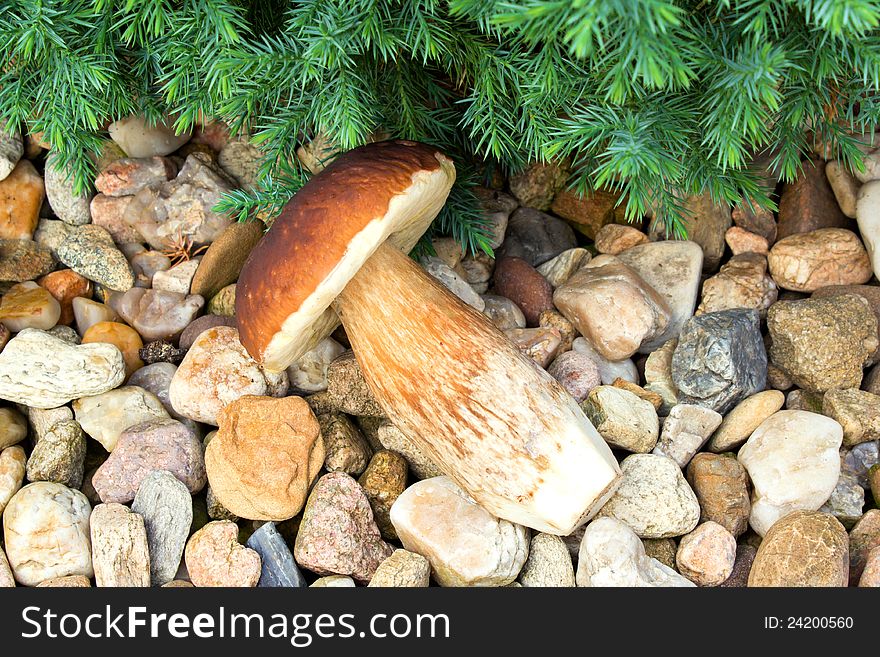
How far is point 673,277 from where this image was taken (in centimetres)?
235

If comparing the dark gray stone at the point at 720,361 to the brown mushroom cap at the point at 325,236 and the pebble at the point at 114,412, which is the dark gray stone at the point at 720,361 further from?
the pebble at the point at 114,412

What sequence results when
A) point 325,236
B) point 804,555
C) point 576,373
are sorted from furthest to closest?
point 576,373 < point 804,555 < point 325,236

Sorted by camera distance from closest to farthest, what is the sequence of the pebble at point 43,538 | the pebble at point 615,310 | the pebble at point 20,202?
1. the pebble at point 43,538
2. the pebble at point 615,310
3. the pebble at point 20,202

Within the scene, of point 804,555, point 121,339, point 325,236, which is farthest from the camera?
point 121,339

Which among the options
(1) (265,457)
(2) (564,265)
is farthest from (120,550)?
(2) (564,265)

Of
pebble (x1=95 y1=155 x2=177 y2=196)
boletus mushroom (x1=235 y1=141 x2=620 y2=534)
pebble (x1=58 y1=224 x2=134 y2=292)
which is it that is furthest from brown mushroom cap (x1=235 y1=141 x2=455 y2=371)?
pebble (x1=95 y1=155 x2=177 y2=196)

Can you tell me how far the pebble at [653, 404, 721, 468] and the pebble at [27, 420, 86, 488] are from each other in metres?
1.46

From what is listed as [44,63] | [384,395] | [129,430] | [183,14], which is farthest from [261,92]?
[129,430]

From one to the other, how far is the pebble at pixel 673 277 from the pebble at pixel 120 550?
4.60 ft

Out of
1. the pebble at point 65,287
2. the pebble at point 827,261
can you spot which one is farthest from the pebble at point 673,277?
the pebble at point 65,287

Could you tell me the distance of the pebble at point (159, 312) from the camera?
2320mm

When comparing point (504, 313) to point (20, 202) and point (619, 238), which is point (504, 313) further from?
point (20, 202)

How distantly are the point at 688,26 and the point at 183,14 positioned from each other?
1.11 m

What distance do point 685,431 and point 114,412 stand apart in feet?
4.82
